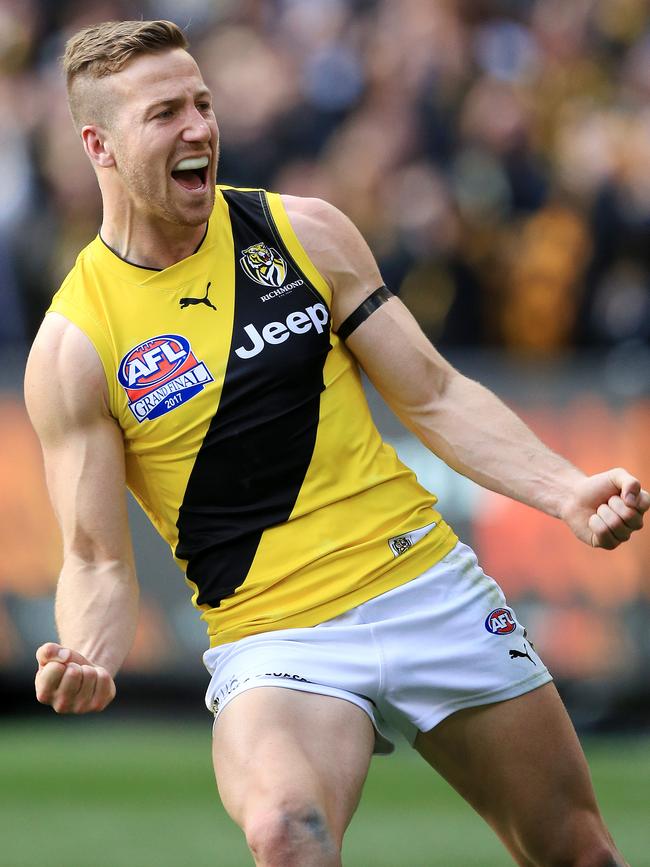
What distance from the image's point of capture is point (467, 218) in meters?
10.1

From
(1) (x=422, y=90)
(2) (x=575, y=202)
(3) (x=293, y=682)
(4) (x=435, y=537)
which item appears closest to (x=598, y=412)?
(2) (x=575, y=202)

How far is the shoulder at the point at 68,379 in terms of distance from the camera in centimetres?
434

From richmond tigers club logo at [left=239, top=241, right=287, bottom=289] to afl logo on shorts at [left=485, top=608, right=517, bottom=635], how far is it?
112 cm

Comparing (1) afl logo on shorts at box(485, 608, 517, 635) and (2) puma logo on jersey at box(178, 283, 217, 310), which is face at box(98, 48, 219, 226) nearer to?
(2) puma logo on jersey at box(178, 283, 217, 310)

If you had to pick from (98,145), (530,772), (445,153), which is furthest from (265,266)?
(445,153)

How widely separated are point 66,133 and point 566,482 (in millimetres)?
7108

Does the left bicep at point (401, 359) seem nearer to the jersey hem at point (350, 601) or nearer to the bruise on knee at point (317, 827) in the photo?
the jersey hem at point (350, 601)

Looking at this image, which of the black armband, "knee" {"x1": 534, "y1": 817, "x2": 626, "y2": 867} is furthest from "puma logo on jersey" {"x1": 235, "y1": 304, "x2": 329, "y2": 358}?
"knee" {"x1": 534, "y1": 817, "x2": 626, "y2": 867}

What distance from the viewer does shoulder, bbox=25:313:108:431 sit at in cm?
434

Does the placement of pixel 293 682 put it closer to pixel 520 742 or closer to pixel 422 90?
pixel 520 742

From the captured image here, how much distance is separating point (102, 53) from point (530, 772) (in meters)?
2.30

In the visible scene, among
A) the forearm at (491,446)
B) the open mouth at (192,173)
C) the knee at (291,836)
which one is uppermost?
the open mouth at (192,173)

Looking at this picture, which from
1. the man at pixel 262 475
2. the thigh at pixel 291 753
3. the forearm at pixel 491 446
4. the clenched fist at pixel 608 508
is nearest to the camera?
the thigh at pixel 291 753

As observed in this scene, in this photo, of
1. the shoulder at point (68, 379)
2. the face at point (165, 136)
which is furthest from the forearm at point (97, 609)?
the face at point (165, 136)
